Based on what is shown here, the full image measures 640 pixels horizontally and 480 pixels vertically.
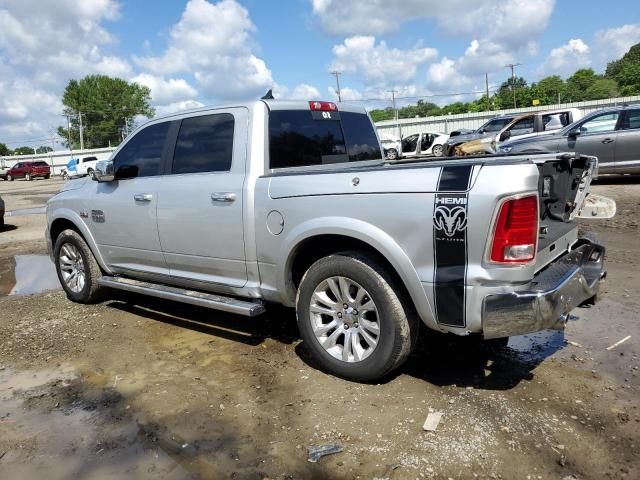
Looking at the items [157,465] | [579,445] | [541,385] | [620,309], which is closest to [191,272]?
[157,465]

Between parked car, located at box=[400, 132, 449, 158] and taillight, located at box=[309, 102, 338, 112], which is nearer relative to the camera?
taillight, located at box=[309, 102, 338, 112]

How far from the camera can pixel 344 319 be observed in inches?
144

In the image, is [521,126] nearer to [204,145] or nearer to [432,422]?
[204,145]

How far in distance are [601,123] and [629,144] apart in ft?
2.50

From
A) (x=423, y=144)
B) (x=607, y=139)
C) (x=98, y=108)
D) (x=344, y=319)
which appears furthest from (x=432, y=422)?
(x=98, y=108)

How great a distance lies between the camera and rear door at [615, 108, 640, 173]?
36.6 feet

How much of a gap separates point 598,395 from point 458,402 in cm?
88

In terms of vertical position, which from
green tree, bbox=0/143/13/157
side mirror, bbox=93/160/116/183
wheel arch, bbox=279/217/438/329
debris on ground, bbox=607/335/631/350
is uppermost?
green tree, bbox=0/143/13/157

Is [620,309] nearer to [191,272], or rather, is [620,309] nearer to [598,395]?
[598,395]

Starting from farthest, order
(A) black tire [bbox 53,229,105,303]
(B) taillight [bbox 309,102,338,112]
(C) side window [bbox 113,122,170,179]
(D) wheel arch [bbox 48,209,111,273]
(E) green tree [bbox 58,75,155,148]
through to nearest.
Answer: (E) green tree [bbox 58,75,155,148]
(A) black tire [bbox 53,229,105,303]
(D) wheel arch [bbox 48,209,111,273]
(C) side window [bbox 113,122,170,179]
(B) taillight [bbox 309,102,338,112]

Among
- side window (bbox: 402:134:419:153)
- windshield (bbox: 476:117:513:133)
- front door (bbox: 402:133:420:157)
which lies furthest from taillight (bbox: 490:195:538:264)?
side window (bbox: 402:134:419:153)

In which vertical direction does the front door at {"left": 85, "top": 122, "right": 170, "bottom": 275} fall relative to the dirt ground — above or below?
above

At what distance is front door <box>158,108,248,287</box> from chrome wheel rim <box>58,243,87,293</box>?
1642 mm

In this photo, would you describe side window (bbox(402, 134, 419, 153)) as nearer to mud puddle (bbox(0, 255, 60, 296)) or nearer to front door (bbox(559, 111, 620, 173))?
front door (bbox(559, 111, 620, 173))
